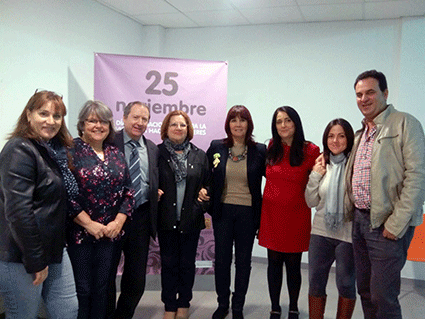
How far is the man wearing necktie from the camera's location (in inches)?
93.4

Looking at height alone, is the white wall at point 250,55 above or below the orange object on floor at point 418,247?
above

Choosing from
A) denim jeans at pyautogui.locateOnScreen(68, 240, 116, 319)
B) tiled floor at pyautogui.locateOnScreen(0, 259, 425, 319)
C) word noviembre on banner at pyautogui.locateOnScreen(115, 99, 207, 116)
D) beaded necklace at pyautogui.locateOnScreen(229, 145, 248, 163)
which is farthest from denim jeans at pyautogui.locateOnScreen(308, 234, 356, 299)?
word noviembre on banner at pyautogui.locateOnScreen(115, 99, 207, 116)

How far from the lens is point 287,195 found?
2.48m

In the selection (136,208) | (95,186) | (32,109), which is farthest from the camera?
(136,208)

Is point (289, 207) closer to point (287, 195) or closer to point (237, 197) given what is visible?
point (287, 195)

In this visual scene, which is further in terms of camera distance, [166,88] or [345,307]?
[166,88]

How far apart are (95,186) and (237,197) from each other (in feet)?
3.35

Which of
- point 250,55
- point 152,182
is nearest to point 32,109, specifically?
point 152,182

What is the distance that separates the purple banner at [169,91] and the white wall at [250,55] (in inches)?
18.1

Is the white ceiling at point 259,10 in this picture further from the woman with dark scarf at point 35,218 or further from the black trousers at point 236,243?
the woman with dark scarf at point 35,218

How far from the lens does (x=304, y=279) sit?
3.79 m

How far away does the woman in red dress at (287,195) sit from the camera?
248 cm

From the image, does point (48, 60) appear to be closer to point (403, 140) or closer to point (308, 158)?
point (308, 158)

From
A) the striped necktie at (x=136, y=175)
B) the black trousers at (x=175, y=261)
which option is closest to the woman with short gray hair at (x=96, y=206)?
the striped necktie at (x=136, y=175)
